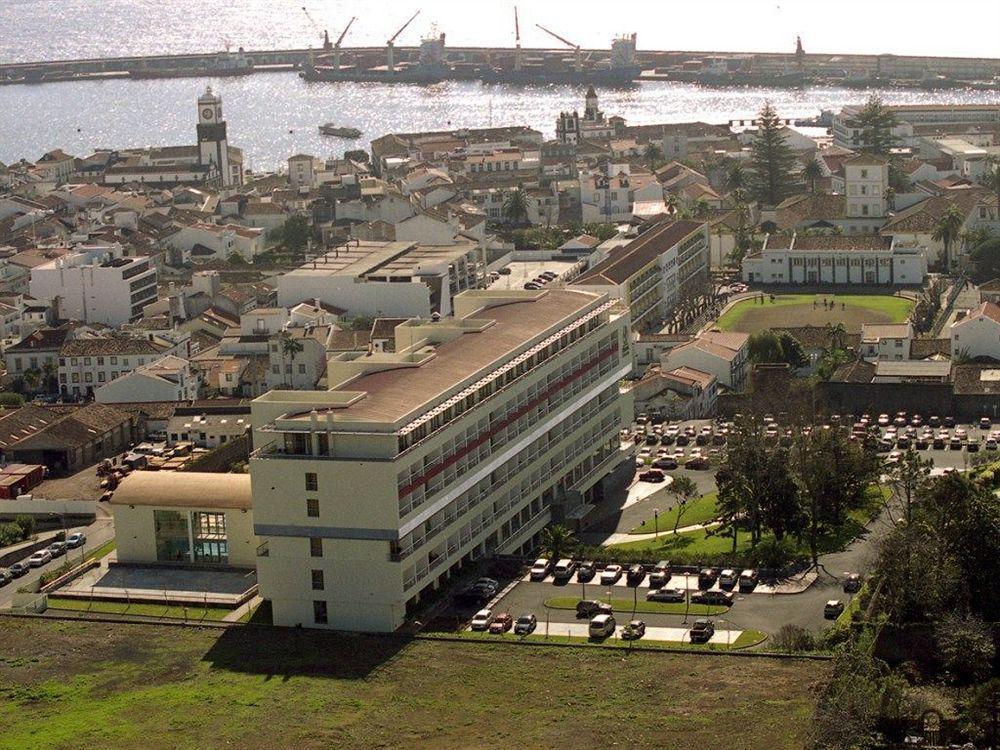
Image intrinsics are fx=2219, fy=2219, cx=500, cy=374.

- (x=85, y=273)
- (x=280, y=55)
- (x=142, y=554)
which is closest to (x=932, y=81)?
(x=280, y=55)

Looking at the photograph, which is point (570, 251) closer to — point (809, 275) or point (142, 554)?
point (809, 275)

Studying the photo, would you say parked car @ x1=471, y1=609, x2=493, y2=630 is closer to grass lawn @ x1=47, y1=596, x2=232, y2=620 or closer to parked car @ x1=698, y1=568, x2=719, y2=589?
parked car @ x1=698, y1=568, x2=719, y2=589

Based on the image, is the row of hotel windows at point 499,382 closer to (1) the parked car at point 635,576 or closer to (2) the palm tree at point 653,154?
(1) the parked car at point 635,576

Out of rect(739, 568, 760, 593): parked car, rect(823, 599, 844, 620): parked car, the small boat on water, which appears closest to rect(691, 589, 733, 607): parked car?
rect(739, 568, 760, 593): parked car

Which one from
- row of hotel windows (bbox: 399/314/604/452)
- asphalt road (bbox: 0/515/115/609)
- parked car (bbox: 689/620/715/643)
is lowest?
asphalt road (bbox: 0/515/115/609)

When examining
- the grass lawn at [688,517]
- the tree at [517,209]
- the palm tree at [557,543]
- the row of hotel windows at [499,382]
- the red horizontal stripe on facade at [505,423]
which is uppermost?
the row of hotel windows at [499,382]

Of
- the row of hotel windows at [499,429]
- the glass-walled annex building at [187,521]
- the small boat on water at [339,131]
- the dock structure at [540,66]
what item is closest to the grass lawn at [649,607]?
the row of hotel windows at [499,429]
